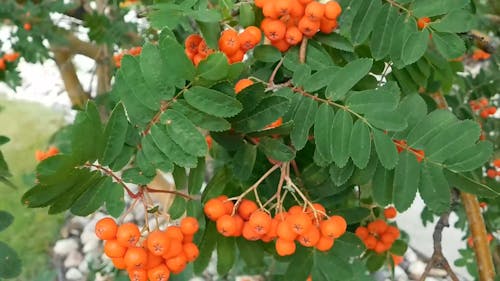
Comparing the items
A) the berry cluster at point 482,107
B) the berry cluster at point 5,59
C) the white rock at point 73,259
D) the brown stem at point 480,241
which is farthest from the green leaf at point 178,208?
the white rock at point 73,259

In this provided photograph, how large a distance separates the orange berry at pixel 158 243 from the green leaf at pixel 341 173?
0.28 m

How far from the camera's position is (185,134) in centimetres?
77

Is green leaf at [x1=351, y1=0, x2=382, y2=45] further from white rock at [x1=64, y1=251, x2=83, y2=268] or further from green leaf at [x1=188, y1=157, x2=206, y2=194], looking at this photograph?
white rock at [x1=64, y1=251, x2=83, y2=268]

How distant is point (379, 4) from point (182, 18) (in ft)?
1.12

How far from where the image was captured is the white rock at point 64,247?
3.65m

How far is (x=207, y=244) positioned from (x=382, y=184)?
1.06 ft

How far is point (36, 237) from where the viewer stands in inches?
145

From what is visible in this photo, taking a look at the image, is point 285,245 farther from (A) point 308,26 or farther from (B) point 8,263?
(B) point 8,263

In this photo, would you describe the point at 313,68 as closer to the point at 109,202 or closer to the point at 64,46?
the point at 109,202

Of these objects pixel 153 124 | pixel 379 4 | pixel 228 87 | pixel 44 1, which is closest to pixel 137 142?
pixel 153 124

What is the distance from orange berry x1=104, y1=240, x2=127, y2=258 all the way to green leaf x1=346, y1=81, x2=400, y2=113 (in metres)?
0.39

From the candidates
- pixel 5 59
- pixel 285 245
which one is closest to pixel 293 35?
pixel 285 245

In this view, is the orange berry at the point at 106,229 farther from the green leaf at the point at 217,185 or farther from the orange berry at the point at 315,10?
the orange berry at the point at 315,10

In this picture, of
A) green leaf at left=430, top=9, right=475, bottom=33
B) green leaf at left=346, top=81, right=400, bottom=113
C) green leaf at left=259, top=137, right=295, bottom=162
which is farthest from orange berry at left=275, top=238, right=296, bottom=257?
green leaf at left=430, top=9, right=475, bottom=33
